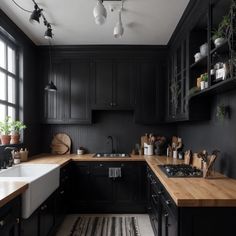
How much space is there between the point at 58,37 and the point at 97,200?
8.58ft

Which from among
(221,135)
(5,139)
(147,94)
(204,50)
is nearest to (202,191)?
(221,135)

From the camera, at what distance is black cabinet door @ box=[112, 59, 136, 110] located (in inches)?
162

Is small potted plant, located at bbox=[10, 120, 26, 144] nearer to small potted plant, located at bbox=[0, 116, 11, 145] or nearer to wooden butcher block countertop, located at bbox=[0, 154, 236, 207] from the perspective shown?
small potted plant, located at bbox=[0, 116, 11, 145]

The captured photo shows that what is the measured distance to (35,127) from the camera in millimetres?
4125

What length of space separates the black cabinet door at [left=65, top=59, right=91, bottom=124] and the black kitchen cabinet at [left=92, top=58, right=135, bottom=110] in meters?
0.12

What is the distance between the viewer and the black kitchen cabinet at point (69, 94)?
4.13 metres

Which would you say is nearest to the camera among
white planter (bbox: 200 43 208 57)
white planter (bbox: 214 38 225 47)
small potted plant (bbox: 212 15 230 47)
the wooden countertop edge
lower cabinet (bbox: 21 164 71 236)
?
the wooden countertop edge

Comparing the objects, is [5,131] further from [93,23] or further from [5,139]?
[93,23]

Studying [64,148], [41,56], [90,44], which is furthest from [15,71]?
[64,148]

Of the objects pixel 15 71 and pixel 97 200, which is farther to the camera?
pixel 97 200

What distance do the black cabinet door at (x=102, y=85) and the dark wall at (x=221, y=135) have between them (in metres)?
1.53

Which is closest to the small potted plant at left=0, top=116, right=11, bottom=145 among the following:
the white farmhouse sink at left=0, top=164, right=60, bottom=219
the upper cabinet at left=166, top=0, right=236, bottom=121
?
the white farmhouse sink at left=0, top=164, right=60, bottom=219

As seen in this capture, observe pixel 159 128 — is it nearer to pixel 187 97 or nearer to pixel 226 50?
pixel 187 97

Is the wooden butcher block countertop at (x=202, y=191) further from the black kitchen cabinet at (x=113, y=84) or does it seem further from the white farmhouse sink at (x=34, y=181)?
the black kitchen cabinet at (x=113, y=84)
